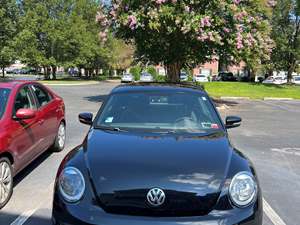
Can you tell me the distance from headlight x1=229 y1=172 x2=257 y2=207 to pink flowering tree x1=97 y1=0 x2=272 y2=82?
14.3m

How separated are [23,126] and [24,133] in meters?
0.10

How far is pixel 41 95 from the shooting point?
786 centimetres

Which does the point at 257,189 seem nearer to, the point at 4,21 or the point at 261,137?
the point at 261,137

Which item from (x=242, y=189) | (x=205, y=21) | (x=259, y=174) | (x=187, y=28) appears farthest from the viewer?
(x=205, y=21)

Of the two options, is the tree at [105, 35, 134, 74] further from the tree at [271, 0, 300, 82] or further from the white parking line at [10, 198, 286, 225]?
the white parking line at [10, 198, 286, 225]

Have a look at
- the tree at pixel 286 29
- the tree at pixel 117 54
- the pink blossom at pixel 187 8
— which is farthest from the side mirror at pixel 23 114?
the tree at pixel 117 54

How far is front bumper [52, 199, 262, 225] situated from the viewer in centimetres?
342

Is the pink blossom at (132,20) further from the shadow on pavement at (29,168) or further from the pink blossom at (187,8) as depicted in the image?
the shadow on pavement at (29,168)

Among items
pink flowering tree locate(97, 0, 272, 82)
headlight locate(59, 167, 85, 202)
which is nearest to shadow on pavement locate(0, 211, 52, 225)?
headlight locate(59, 167, 85, 202)

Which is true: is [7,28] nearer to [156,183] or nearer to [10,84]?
[10,84]

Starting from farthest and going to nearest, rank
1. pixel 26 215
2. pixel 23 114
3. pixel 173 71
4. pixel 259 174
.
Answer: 1. pixel 173 71
2. pixel 259 174
3. pixel 23 114
4. pixel 26 215

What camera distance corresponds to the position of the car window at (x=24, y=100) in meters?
6.57

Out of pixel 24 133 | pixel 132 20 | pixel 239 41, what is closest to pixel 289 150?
pixel 24 133

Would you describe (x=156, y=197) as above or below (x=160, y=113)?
below
